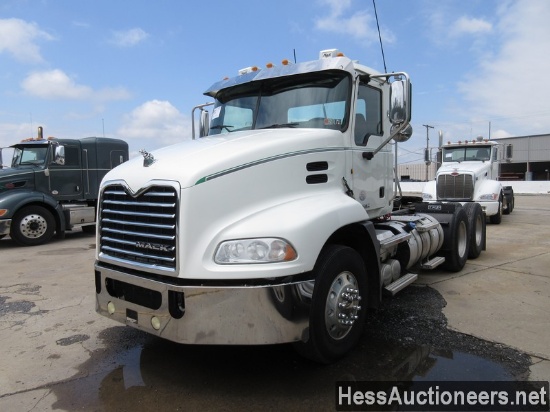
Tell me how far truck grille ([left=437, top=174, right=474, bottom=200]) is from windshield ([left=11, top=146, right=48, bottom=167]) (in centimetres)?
1130

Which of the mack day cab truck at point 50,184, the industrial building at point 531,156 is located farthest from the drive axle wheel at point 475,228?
the industrial building at point 531,156

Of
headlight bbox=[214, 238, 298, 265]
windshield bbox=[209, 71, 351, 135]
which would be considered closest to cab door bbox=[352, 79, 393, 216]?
windshield bbox=[209, 71, 351, 135]

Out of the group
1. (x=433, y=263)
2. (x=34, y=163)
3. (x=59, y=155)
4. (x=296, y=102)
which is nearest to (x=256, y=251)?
(x=296, y=102)

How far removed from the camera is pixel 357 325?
12.1 ft

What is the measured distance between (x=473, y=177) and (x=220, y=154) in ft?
37.0

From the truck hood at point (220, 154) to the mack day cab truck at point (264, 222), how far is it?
0.01m

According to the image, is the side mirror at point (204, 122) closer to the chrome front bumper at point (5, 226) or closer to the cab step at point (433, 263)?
the cab step at point (433, 263)

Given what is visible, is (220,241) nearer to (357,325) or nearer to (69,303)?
(357,325)

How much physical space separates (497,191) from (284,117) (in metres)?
10.6

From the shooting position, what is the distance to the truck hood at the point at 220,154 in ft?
10.2

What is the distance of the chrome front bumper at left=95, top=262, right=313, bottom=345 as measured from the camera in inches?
113

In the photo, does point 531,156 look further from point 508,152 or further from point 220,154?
point 220,154

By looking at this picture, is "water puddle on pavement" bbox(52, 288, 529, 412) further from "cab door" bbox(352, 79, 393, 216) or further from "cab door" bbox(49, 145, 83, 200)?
"cab door" bbox(49, 145, 83, 200)

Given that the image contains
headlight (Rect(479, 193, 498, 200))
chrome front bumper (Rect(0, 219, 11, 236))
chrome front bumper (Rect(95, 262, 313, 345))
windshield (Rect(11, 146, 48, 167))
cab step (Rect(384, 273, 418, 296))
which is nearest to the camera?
chrome front bumper (Rect(95, 262, 313, 345))
